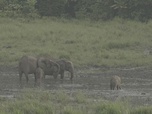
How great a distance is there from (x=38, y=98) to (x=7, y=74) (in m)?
7.51

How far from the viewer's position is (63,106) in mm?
12586

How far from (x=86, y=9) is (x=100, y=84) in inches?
730

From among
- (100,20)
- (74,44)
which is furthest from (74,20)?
(74,44)

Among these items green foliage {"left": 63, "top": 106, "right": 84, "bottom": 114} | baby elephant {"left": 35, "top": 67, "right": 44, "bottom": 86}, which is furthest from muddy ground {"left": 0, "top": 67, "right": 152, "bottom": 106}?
green foliage {"left": 63, "top": 106, "right": 84, "bottom": 114}

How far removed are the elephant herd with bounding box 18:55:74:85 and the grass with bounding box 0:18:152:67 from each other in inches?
94.1

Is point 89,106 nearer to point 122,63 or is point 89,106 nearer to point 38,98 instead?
point 38,98

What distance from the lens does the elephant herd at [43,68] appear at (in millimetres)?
17672

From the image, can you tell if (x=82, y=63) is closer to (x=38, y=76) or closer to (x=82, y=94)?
(x=38, y=76)

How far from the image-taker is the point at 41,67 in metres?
19.5

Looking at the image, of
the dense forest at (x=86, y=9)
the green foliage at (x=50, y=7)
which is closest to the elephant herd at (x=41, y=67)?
the dense forest at (x=86, y=9)

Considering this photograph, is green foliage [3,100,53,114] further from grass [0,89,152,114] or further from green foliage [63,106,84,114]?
green foliage [63,106,84,114]

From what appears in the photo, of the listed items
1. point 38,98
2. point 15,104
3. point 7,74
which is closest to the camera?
point 15,104

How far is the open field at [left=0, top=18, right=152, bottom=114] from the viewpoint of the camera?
40.7 ft

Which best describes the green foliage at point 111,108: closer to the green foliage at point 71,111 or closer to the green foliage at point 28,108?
the green foliage at point 71,111
